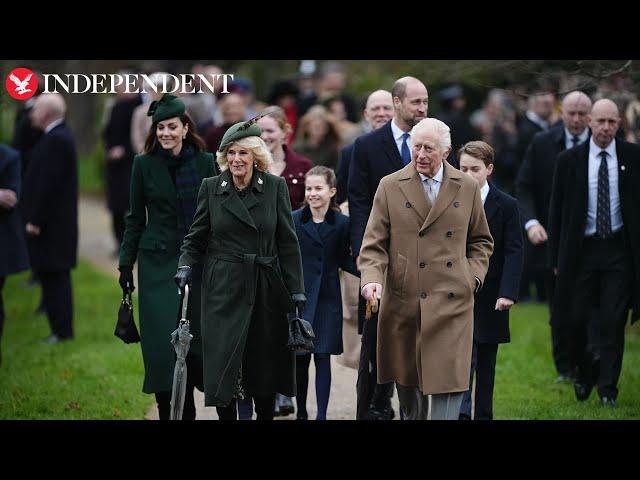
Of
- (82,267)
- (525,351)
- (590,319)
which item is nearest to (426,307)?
(590,319)

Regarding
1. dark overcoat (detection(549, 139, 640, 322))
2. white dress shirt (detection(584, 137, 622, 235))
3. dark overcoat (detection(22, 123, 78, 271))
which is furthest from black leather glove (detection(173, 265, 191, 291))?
dark overcoat (detection(22, 123, 78, 271))

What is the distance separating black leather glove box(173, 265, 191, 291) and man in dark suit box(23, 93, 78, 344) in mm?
5432

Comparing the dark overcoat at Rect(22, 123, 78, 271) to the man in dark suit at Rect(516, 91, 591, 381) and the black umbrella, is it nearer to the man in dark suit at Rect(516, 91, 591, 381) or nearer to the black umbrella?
the man in dark suit at Rect(516, 91, 591, 381)

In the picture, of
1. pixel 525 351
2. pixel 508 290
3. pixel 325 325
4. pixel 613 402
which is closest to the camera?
pixel 508 290

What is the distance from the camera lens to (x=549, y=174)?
11.3 m

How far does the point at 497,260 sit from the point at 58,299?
5.76 m

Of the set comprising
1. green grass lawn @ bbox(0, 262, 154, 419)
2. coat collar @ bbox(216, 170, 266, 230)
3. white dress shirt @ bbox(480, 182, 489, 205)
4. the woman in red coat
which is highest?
the woman in red coat

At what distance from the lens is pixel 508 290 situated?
8477 millimetres

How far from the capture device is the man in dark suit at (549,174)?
1096 cm

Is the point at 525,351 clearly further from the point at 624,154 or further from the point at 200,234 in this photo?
the point at 200,234

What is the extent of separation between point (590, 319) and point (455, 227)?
3.72 metres

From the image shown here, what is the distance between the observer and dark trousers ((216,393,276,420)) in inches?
321

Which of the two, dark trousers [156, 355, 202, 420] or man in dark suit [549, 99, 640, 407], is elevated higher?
man in dark suit [549, 99, 640, 407]
